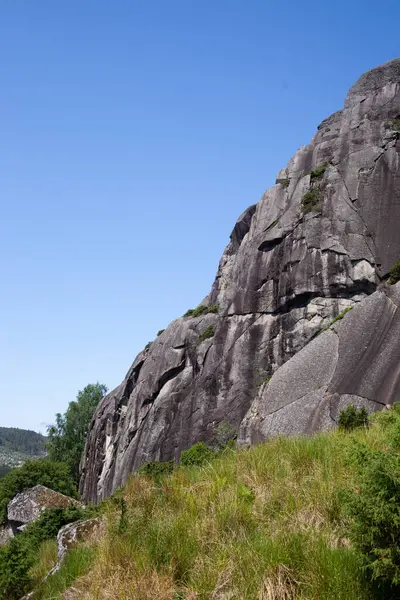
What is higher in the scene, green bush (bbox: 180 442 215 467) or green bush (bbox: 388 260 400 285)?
green bush (bbox: 388 260 400 285)

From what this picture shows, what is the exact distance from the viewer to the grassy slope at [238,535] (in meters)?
6.38

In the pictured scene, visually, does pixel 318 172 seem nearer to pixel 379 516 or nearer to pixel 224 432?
pixel 224 432

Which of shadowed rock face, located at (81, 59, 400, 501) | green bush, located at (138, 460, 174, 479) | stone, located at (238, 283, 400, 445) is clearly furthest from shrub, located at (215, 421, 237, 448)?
green bush, located at (138, 460, 174, 479)

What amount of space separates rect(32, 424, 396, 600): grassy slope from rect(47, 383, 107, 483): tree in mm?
67029

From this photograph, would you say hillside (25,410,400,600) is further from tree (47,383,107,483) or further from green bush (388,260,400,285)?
tree (47,383,107,483)

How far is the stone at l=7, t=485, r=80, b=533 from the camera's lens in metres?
23.0

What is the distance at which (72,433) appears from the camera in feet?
A: 250

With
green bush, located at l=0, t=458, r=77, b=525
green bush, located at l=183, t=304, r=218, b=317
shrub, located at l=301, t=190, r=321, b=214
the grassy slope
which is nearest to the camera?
the grassy slope

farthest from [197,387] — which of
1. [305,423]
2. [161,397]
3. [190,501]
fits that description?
[190,501]

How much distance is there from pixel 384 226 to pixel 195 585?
111ft

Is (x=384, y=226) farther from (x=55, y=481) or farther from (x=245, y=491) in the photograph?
(x=245, y=491)

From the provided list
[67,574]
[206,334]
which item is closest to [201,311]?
[206,334]

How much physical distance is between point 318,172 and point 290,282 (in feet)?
30.5

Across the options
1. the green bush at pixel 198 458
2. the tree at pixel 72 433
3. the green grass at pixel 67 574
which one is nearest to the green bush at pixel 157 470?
the green bush at pixel 198 458
